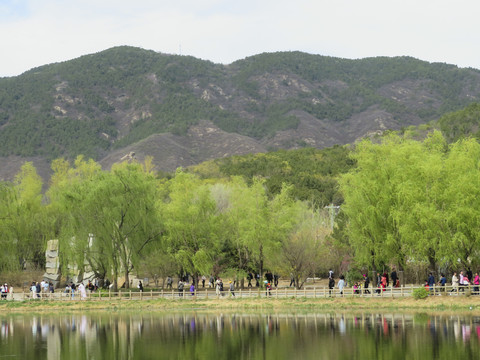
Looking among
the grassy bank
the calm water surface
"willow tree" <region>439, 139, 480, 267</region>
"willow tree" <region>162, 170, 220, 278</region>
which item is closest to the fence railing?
the grassy bank

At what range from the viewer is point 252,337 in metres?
33.0

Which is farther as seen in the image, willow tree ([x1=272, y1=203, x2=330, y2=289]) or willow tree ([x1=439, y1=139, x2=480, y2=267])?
willow tree ([x1=272, y1=203, x2=330, y2=289])

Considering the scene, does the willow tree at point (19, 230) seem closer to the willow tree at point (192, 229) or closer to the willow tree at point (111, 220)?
the willow tree at point (111, 220)

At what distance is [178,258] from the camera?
5791cm

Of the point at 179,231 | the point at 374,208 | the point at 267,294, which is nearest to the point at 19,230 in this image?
the point at 179,231

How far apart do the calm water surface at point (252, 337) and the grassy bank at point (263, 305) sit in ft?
10.4

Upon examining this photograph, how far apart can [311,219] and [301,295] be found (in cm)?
1790

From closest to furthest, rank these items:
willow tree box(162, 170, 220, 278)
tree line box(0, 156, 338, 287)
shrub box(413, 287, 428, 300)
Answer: shrub box(413, 287, 428, 300)
tree line box(0, 156, 338, 287)
willow tree box(162, 170, 220, 278)

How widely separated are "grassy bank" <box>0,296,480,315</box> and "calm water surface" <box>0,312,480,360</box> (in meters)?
3.16

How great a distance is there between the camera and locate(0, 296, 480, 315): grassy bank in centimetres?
4184

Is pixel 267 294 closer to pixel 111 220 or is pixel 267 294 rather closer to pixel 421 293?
pixel 421 293

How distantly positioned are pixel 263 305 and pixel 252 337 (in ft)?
49.9

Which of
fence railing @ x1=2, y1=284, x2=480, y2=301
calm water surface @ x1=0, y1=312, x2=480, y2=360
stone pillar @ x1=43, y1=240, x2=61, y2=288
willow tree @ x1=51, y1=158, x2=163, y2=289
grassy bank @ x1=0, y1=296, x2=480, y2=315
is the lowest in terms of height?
calm water surface @ x1=0, y1=312, x2=480, y2=360

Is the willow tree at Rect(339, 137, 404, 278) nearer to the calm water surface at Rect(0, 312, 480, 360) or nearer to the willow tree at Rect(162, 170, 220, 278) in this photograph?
the calm water surface at Rect(0, 312, 480, 360)
